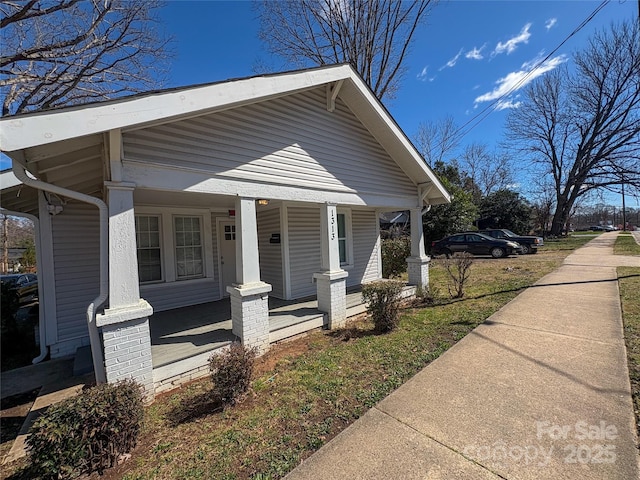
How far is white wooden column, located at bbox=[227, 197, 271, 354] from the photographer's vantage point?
448 cm

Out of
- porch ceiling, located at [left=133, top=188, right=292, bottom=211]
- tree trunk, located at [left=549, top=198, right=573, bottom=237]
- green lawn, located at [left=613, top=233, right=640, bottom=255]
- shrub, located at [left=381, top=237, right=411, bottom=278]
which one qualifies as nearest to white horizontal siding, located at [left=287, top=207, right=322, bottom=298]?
porch ceiling, located at [left=133, top=188, right=292, bottom=211]

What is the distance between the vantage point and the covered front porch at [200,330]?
4.00m

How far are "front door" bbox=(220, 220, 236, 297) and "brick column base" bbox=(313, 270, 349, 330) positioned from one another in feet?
9.36

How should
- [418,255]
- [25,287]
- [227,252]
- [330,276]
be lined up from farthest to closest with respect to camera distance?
[25,287] < [418,255] < [227,252] < [330,276]

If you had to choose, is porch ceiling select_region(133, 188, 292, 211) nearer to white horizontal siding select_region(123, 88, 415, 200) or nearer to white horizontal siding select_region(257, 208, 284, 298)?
white horizontal siding select_region(257, 208, 284, 298)

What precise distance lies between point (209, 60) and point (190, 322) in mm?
9034

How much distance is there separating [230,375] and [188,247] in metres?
4.50

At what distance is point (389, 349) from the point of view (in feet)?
15.6

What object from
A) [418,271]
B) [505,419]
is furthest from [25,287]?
[505,419]

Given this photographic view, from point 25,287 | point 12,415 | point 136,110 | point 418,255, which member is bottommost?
point 12,415

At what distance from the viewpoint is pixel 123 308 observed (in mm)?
3385

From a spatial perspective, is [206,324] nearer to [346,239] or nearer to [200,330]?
[200,330]

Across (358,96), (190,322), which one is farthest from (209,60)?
(190,322)

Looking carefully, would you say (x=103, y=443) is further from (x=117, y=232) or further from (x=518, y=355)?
(x=518, y=355)
